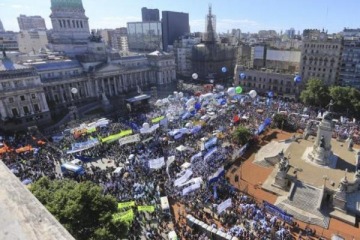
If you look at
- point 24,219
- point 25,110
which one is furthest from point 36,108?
point 24,219

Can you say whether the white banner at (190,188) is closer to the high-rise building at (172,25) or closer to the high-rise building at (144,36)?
the high-rise building at (144,36)

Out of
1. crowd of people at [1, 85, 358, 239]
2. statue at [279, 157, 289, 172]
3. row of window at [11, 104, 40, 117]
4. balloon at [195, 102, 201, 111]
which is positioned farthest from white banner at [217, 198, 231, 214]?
row of window at [11, 104, 40, 117]

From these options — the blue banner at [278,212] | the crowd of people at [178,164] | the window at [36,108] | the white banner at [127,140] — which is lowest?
the blue banner at [278,212]

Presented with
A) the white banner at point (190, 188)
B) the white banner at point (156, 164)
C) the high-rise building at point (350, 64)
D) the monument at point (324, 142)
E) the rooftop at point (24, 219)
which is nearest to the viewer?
the rooftop at point (24, 219)

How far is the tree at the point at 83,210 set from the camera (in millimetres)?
19916

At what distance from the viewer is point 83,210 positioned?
2128 cm

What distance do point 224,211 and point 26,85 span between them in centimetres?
5403

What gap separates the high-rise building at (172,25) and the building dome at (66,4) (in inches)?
2016

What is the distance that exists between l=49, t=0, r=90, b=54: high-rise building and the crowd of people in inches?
1671

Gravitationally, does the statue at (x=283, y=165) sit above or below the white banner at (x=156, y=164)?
below

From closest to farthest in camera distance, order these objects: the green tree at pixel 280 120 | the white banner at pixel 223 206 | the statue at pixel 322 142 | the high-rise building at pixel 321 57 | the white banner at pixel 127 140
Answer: the white banner at pixel 223 206 < the statue at pixel 322 142 < the white banner at pixel 127 140 < the green tree at pixel 280 120 < the high-rise building at pixel 321 57

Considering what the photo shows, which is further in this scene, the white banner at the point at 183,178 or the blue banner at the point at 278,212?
the white banner at the point at 183,178

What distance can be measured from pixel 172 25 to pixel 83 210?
132 metres

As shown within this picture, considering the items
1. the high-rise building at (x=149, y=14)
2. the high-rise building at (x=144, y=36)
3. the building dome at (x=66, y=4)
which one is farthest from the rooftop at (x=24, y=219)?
the high-rise building at (x=149, y=14)
